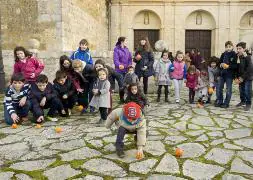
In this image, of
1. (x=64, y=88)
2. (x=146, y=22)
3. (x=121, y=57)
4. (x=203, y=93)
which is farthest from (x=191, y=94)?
(x=146, y=22)

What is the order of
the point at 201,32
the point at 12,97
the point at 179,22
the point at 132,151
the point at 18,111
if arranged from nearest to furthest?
the point at 132,151
the point at 12,97
the point at 18,111
the point at 179,22
the point at 201,32

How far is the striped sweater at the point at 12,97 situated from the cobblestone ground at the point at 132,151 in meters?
0.37

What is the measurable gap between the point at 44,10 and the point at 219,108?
21.8 feet

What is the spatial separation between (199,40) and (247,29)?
10.5ft

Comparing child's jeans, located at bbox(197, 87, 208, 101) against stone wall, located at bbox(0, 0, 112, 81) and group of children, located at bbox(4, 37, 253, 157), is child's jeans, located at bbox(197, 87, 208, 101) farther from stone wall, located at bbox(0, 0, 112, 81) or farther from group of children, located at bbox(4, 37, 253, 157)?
stone wall, located at bbox(0, 0, 112, 81)

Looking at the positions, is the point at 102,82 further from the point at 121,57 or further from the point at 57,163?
the point at 57,163

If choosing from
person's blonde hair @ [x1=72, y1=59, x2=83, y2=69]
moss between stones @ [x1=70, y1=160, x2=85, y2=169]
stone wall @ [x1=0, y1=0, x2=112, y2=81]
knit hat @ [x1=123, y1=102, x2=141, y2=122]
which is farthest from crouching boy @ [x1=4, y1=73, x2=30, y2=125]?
stone wall @ [x1=0, y1=0, x2=112, y2=81]

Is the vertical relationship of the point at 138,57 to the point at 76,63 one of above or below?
above

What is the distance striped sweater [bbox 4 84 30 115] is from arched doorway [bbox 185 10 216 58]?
1638 centimetres

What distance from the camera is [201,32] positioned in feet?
69.3

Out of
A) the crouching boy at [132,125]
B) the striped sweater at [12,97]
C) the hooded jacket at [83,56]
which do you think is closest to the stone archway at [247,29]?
the hooded jacket at [83,56]

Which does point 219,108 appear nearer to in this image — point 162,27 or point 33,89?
point 33,89

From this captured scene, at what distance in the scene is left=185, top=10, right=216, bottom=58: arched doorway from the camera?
20.8m

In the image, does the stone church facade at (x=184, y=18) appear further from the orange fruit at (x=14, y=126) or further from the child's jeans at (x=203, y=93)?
the orange fruit at (x=14, y=126)
